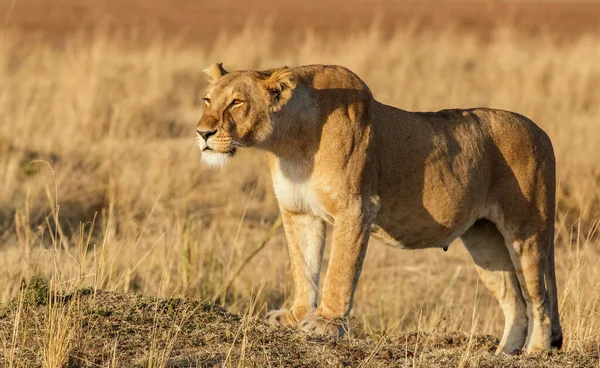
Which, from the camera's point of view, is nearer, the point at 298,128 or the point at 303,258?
the point at 298,128

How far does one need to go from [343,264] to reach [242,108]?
3.21ft

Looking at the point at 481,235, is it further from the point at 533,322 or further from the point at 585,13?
the point at 585,13

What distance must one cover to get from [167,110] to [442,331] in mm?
8550

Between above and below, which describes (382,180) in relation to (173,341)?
above

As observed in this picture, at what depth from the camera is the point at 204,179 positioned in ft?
38.4

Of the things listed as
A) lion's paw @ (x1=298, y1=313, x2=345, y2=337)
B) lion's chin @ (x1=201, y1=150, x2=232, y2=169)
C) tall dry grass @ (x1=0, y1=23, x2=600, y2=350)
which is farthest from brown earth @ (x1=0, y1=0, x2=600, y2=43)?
lion's paw @ (x1=298, y1=313, x2=345, y2=337)

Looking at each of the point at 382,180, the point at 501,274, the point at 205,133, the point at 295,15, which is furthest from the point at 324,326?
the point at 295,15

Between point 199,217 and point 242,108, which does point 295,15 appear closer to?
point 199,217

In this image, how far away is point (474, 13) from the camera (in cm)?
3909

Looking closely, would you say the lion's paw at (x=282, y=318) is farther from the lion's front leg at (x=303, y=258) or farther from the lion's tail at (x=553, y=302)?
the lion's tail at (x=553, y=302)

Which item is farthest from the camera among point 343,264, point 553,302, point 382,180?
→ point 553,302

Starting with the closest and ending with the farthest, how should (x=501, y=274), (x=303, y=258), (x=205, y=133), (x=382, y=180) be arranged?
(x=205, y=133)
(x=382, y=180)
(x=303, y=258)
(x=501, y=274)

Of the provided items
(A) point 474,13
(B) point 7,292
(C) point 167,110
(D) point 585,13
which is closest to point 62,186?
(B) point 7,292

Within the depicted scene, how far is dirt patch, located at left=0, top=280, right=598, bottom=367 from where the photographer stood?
530 centimetres
